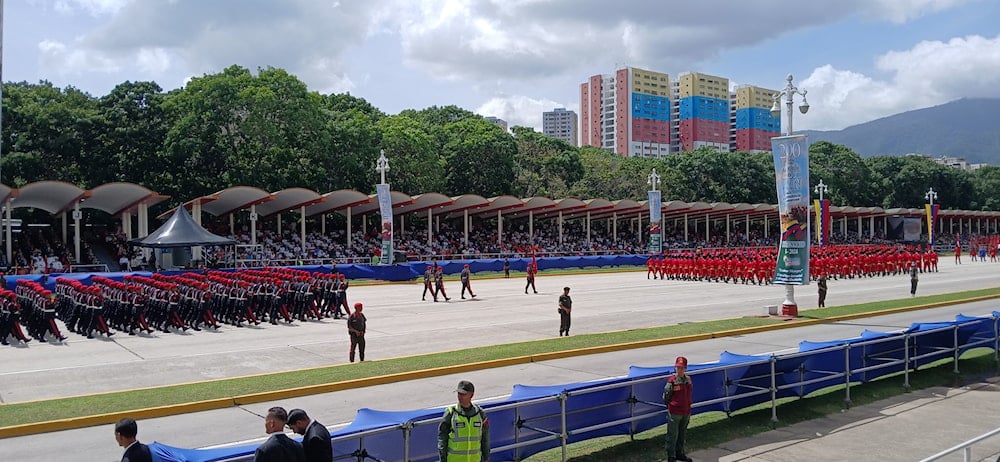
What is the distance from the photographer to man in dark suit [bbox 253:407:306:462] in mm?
5406

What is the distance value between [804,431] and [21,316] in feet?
61.3

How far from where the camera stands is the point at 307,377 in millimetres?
13547

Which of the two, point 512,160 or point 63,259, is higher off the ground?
point 512,160

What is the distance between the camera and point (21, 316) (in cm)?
1970

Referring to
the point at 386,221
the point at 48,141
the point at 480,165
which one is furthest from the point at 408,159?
the point at 48,141

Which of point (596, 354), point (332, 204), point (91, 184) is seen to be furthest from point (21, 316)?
point (91, 184)

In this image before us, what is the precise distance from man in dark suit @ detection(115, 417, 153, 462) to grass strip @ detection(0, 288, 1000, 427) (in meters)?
6.24

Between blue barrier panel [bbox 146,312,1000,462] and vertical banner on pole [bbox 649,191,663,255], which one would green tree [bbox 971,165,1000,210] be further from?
blue barrier panel [bbox 146,312,1000,462]

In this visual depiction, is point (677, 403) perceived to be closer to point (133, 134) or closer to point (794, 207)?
point (794, 207)

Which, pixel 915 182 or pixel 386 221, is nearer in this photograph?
pixel 386 221

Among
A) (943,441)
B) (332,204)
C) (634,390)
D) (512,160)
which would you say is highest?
(512,160)

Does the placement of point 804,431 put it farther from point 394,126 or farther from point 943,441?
point 394,126

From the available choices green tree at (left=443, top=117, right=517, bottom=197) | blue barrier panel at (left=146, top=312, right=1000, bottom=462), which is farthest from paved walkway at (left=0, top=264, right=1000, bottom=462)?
green tree at (left=443, top=117, right=517, bottom=197)

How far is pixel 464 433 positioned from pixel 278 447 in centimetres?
183
